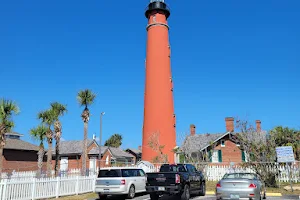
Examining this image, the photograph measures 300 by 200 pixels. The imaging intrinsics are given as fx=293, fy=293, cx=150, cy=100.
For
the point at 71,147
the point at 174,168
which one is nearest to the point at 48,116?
the point at 71,147

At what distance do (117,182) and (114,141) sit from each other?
3136 inches

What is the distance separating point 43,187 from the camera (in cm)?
1638

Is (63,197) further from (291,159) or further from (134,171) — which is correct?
(291,159)

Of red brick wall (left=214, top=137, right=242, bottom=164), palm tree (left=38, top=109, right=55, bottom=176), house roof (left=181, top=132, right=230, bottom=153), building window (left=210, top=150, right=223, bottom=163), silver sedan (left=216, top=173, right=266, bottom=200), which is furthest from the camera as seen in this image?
house roof (left=181, top=132, right=230, bottom=153)

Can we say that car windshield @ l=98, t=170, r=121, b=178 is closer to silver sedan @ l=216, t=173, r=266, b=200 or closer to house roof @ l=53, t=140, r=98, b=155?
silver sedan @ l=216, t=173, r=266, b=200

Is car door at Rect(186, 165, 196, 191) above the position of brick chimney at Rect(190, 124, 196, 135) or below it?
below

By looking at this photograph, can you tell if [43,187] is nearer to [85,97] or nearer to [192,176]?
[192,176]

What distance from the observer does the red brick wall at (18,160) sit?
37469 mm

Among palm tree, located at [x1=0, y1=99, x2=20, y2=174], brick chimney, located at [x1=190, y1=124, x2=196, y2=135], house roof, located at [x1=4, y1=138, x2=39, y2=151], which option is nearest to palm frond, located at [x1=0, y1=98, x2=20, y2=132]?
palm tree, located at [x1=0, y1=99, x2=20, y2=174]

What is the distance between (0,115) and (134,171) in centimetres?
1088

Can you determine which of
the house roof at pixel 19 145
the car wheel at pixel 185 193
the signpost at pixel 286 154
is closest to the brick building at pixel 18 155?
the house roof at pixel 19 145

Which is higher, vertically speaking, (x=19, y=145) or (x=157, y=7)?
(x=157, y=7)

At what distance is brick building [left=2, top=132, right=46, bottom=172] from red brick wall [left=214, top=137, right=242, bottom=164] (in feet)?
84.4

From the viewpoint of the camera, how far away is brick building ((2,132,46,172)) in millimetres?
37688
